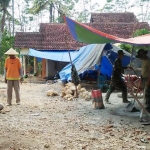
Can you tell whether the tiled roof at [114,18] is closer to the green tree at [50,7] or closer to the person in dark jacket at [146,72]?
the green tree at [50,7]

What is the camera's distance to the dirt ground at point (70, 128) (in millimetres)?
3721

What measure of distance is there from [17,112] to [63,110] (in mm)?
1076

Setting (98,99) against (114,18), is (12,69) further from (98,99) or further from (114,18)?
(114,18)

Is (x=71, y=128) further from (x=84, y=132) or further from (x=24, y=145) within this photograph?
(x=24, y=145)

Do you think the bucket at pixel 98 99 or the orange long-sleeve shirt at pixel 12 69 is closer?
the bucket at pixel 98 99

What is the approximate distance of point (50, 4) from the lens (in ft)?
81.3

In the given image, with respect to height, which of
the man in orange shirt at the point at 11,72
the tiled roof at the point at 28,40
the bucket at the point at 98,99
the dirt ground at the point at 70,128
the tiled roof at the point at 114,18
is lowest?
the dirt ground at the point at 70,128

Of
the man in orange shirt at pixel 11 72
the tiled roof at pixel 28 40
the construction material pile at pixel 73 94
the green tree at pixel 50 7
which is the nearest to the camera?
the man in orange shirt at pixel 11 72

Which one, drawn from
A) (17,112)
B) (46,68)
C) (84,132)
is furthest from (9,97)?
(46,68)

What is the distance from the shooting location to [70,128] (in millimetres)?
4586

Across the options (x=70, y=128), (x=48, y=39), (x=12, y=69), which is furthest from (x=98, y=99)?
(x=48, y=39)

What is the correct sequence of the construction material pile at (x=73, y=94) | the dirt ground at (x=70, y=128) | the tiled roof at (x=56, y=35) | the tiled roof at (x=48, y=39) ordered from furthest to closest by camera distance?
the tiled roof at (x=56, y=35) → the tiled roof at (x=48, y=39) → the construction material pile at (x=73, y=94) → the dirt ground at (x=70, y=128)

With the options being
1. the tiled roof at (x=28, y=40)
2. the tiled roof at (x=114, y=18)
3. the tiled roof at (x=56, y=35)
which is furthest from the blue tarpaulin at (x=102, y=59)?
the tiled roof at (x=114, y=18)

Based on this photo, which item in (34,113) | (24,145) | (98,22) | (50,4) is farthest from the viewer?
(50,4)
